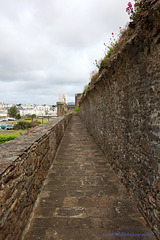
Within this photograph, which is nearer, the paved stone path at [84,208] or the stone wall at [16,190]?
the stone wall at [16,190]

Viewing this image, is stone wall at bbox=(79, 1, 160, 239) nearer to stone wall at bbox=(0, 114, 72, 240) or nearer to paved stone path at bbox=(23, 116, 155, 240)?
paved stone path at bbox=(23, 116, 155, 240)

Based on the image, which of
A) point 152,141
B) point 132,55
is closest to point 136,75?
point 132,55

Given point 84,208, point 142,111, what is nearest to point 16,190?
point 84,208

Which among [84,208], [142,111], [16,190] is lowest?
[84,208]

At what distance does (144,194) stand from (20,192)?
207cm

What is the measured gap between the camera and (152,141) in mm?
2314

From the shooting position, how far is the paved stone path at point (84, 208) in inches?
87.2

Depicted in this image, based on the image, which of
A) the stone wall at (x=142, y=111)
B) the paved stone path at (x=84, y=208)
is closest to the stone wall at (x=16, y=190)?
the paved stone path at (x=84, y=208)

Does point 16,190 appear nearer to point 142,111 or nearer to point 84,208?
point 84,208

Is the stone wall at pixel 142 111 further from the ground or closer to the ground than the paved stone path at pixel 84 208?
further from the ground

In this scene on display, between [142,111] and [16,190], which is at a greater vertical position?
[142,111]

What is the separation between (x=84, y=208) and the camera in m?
2.74

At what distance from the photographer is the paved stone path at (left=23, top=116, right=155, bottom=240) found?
221 centimetres

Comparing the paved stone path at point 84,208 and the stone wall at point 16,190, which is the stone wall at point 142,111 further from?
the stone wall at point 16,190
